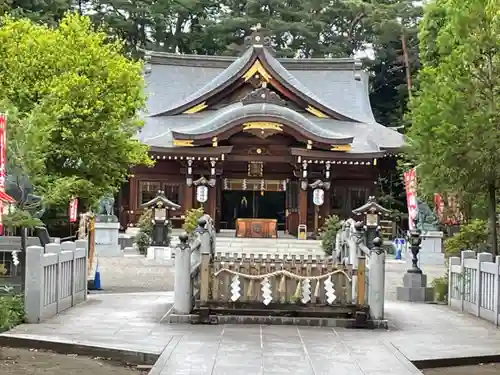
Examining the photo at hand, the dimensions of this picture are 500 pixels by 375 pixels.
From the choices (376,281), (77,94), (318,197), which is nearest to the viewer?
(376,281)

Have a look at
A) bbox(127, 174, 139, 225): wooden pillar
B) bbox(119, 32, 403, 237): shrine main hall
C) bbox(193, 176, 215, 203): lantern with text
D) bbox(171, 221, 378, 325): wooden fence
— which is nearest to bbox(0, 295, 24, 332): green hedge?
bbox(171, 221, 378, 325): wooden fence

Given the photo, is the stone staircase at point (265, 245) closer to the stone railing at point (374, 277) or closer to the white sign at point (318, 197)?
the white sign at point (318, 197)

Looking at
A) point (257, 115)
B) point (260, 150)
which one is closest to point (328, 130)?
point (260, 150)

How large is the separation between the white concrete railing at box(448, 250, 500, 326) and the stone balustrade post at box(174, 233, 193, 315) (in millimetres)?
4683

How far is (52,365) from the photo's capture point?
758 cm

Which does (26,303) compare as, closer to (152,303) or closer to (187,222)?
(152,303)

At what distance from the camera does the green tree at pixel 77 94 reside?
52.9 feet

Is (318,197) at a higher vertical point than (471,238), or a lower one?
higher

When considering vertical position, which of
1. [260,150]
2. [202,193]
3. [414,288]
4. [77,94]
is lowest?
[414,288]

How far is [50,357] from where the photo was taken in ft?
26.3

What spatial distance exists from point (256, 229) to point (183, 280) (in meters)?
21.3

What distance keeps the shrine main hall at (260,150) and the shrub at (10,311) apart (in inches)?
829

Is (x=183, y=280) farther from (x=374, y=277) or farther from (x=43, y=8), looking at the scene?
(x=43, y=8)

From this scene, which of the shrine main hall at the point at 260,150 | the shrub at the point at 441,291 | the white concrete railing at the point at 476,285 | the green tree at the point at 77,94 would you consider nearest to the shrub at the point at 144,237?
the shrine main hall at the point at 260,150
